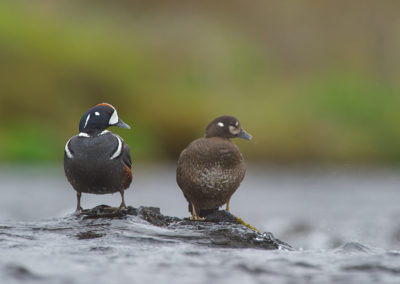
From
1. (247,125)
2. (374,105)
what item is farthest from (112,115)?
(374,105)

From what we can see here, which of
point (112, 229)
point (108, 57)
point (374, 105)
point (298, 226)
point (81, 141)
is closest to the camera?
point (112, 229)

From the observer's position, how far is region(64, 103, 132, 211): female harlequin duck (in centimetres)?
585

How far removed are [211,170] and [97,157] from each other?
1.02 m

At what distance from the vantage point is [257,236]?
17.9 ft

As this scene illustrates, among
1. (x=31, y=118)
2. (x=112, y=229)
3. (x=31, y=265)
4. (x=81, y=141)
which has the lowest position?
(x=31, y=265)

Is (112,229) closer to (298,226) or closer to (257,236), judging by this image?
(257,236)

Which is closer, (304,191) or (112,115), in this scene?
(112,115)

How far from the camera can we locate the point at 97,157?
5.86 meters

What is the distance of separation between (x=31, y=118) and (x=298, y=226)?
12394 millimetres

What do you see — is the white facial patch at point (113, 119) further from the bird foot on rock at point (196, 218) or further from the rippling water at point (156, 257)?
the bird foot on rock at point (196, 218)

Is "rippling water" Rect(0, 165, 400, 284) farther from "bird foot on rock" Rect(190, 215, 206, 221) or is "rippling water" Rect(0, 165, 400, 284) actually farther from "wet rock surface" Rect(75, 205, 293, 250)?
"bird foot on rock" Rect(190, 215, 206, 221)

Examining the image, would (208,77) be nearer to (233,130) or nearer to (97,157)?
(233,130)

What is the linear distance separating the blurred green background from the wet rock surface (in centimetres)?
→ 1269

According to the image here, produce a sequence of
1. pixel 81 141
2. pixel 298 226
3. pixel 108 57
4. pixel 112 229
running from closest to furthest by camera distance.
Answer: pixel 112 229
pixel 81 141
pixel 298 226
pixel 108 57
